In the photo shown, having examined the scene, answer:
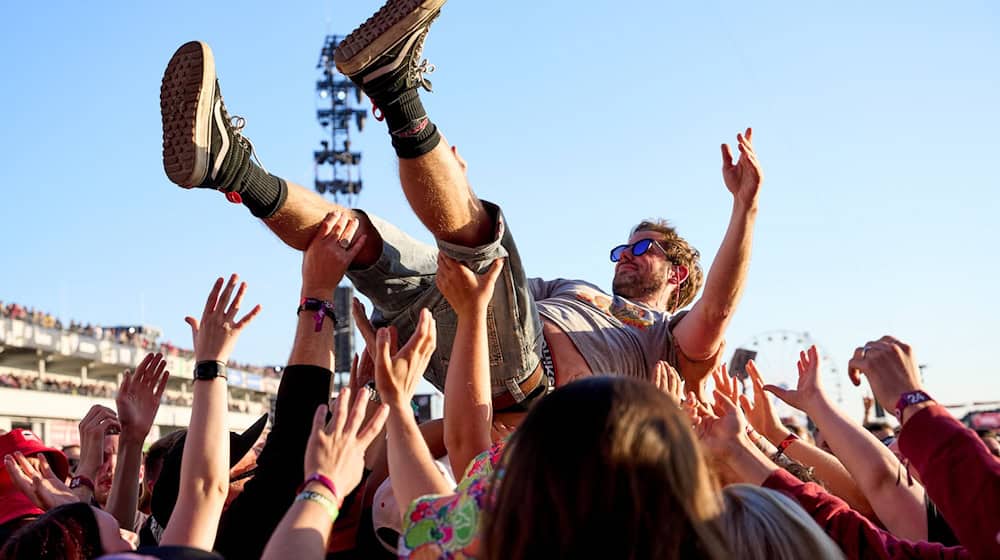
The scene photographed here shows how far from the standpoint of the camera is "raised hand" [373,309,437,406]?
7.64 feet

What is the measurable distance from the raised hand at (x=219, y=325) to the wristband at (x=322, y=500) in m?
0.84

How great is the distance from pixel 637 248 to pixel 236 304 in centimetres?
238

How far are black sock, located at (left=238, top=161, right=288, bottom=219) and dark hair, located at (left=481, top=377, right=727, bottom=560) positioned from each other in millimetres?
1843

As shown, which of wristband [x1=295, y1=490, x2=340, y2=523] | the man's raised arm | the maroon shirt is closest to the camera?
the maroon shirt

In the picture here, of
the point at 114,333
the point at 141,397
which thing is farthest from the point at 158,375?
the point at 114,333

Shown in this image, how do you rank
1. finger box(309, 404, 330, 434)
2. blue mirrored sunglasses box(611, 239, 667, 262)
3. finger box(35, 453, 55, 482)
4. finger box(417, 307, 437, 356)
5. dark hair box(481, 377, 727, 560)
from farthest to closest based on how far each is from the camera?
blue mirrored sunglasses box(611, 239, 667, 262) → finger box(35, 453, 55, 482) → finger box(417, 307, 437, 356) → finger box(309, 404, 330, 434) → dark hair box(481, 377, 727, 560)

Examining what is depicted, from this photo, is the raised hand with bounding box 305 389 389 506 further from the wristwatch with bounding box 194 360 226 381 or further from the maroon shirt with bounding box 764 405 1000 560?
the maroon shirt with bounding box 764 405 1000 560

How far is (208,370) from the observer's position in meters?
2.66

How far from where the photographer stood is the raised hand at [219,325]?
2.78 meters

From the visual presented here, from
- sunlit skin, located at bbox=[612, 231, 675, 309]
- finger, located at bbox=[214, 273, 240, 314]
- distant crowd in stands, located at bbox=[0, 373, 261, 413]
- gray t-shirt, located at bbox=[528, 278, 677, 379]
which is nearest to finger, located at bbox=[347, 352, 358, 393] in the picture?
finger, located at bbox=[214, 273, 240, 314]

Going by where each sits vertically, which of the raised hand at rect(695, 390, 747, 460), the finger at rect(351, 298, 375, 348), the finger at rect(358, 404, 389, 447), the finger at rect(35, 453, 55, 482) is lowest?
the finger at rect(35, 453, 55, 482)

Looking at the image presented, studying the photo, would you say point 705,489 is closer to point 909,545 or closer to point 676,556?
point 676,556

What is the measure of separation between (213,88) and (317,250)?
657mm

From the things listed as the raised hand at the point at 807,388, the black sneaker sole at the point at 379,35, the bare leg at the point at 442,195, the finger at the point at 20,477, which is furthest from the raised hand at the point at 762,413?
the finger at the point at 20,477
